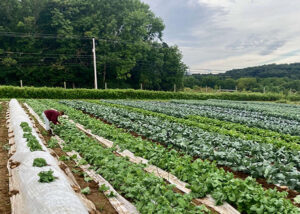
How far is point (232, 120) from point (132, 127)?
247 inches

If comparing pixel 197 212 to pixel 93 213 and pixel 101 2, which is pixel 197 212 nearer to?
pixel 93 213

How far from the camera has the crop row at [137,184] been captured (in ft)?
11.2

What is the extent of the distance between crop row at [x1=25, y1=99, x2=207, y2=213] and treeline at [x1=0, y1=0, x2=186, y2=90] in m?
39.9

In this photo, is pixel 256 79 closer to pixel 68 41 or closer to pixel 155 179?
pixel 68 41

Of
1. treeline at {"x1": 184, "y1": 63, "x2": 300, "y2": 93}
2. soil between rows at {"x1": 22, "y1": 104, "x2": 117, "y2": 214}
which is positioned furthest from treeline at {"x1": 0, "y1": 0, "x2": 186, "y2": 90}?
soil between rows at {"x1": 22, "y1": 104, "x2": 117, "y2": 214}

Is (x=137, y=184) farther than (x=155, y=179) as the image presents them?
No

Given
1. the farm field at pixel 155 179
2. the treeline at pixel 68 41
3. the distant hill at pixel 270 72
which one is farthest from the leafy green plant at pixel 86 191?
the distant hill at pixel 270 72

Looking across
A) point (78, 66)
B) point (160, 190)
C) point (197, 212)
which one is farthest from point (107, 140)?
point (78, 66)

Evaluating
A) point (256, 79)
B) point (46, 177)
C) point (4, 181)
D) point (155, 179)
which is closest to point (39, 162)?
point (46, 177)

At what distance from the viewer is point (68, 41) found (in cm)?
4434

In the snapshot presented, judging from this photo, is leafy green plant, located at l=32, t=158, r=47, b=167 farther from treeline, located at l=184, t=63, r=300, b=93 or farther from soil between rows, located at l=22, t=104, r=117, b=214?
treeline, located at l=184, t=63, r=300, b=93

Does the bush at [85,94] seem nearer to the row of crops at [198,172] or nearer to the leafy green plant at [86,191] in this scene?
the row of crops at [198,172]

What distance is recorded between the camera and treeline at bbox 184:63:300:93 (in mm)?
68062

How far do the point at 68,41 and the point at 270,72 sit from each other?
6938 centimetres
